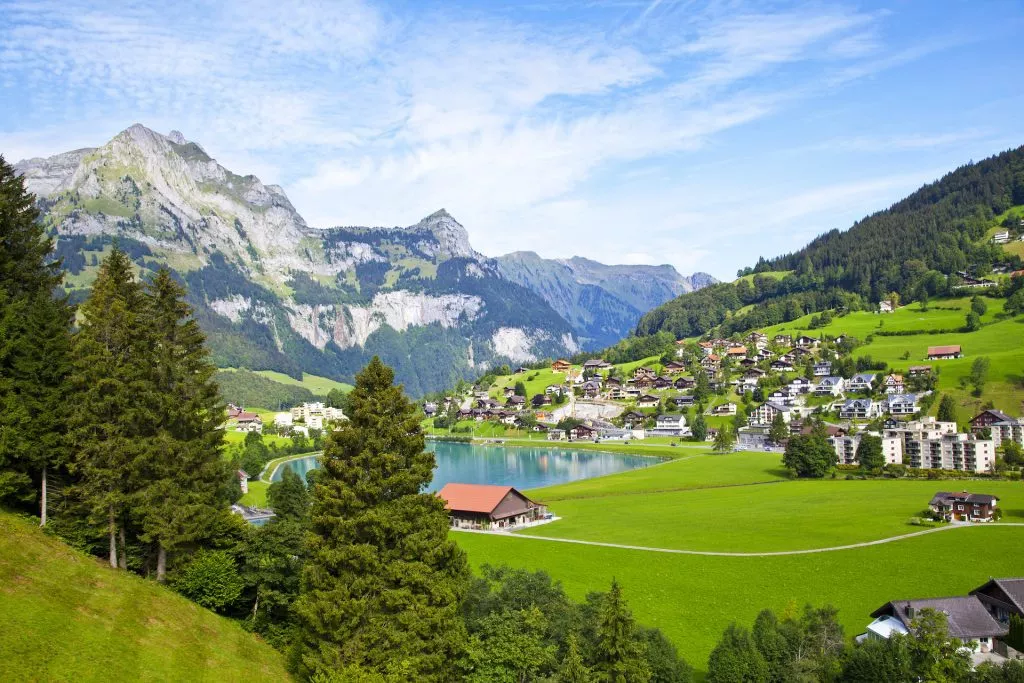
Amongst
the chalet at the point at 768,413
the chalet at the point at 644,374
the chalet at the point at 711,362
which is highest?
the chalet at the point at 711,362

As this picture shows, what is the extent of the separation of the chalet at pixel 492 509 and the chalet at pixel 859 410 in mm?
72099

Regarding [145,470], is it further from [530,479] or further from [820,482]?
[530,479]

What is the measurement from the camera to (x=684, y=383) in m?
167

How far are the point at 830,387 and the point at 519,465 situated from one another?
5940 cm

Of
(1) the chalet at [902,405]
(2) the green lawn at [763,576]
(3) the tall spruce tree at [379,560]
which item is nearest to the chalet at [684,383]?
(1) the chalet at [902,405]

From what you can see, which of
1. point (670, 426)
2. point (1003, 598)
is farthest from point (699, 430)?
point (1003, 598)

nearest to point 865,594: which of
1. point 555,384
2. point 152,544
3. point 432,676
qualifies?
point 432,676

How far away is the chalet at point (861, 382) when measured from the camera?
130 m

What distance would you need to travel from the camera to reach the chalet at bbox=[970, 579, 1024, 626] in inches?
1283

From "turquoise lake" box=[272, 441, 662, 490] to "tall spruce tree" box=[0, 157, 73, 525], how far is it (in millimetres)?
65999

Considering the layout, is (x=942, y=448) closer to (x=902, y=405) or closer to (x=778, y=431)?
(x=902, y=405)

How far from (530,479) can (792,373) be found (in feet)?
240

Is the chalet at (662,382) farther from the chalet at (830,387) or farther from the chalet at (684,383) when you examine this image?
the chalet at (830,387)

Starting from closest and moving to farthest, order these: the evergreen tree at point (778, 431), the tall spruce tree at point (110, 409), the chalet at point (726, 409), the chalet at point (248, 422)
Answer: the tall spruce tree at point (110, 409)
the evergreen tree at point (778, 431)
the chalet at point (726, 409)
the chalet at point (248, 422)
